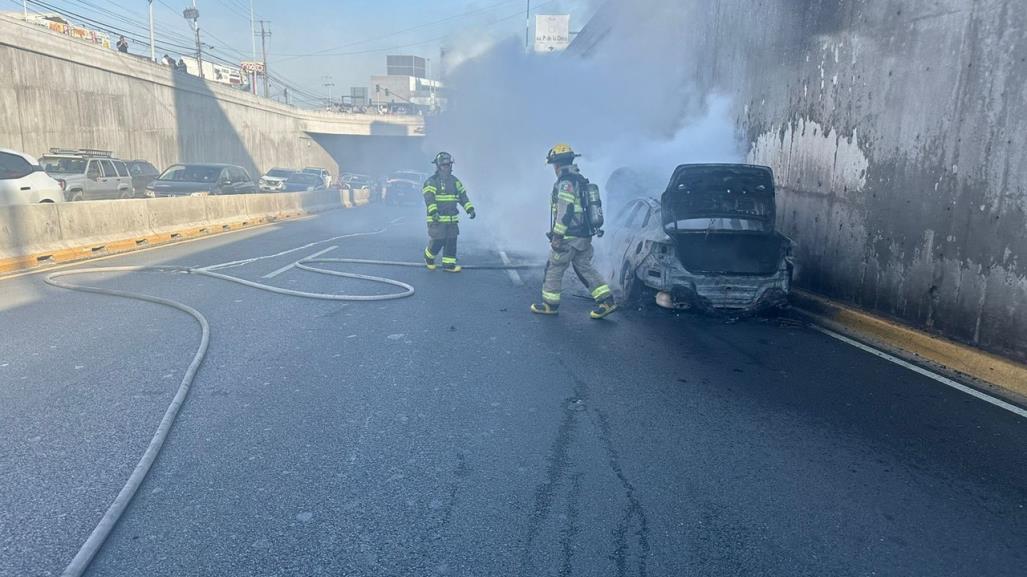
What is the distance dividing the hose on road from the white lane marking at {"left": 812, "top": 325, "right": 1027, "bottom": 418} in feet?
16.9

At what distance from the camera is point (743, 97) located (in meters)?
12.4

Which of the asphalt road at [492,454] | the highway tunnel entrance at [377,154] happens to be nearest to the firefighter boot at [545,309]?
the asphalt road at [492,454]

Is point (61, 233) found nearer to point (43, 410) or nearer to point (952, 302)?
point (43, 410)

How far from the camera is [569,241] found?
790 centimetres

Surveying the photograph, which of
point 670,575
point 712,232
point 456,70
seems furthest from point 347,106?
point 670,575

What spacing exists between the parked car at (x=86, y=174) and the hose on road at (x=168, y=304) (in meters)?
8.22

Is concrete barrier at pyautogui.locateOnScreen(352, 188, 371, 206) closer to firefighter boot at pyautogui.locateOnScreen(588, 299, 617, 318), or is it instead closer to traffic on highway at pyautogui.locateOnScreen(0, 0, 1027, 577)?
traffic on highway at pyautogui.locateOnScreen(0, 0, 1027, 577)

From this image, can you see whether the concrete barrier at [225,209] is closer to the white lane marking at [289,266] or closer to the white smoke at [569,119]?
the white lane marking at [289,266]

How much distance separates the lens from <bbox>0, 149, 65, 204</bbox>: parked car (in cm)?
1347

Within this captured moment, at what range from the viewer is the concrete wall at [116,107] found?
20.9 m

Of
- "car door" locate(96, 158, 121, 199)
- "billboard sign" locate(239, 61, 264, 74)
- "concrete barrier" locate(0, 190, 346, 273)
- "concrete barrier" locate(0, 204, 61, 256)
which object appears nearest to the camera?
"concrete barrier" locate(0, 204, 61, 256)

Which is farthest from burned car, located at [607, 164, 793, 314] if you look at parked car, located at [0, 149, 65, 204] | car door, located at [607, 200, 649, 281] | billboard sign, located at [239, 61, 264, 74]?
billboard sign, located at [239, 61, 264, 74]

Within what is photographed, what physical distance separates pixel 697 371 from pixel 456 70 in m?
26.6

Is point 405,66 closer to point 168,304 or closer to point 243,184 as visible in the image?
A: point 243,184
